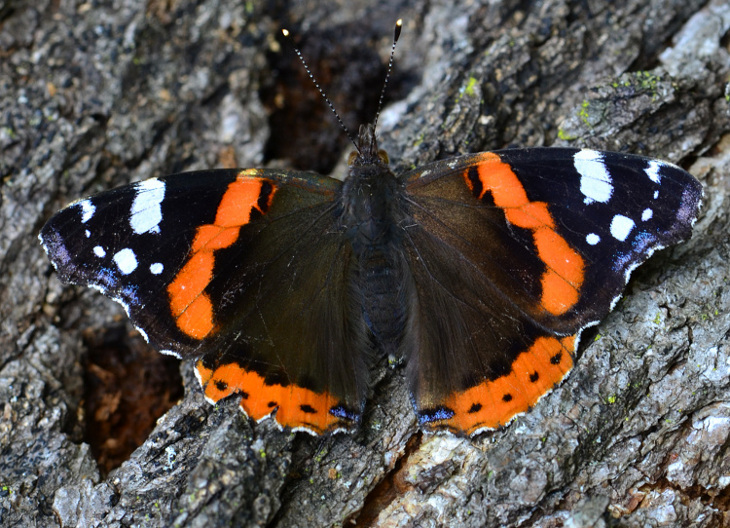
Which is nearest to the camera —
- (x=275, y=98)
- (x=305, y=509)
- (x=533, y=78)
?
(x=305, y=509)

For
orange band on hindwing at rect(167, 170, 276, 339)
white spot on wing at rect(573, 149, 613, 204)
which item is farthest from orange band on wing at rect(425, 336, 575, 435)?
orange band on hindwing at rect(167, 170, 276, 339)

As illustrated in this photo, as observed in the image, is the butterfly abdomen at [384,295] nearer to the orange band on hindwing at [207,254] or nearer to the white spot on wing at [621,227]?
the orange band on hindwing at [207,254]

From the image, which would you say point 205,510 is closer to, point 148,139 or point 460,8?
point 148,139

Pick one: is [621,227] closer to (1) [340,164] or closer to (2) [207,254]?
(2) [207,254]

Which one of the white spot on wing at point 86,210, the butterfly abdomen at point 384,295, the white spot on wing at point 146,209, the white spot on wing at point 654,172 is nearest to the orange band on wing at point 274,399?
the butterfly abdomen at point 384,295

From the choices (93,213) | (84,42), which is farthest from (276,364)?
(84,42)
